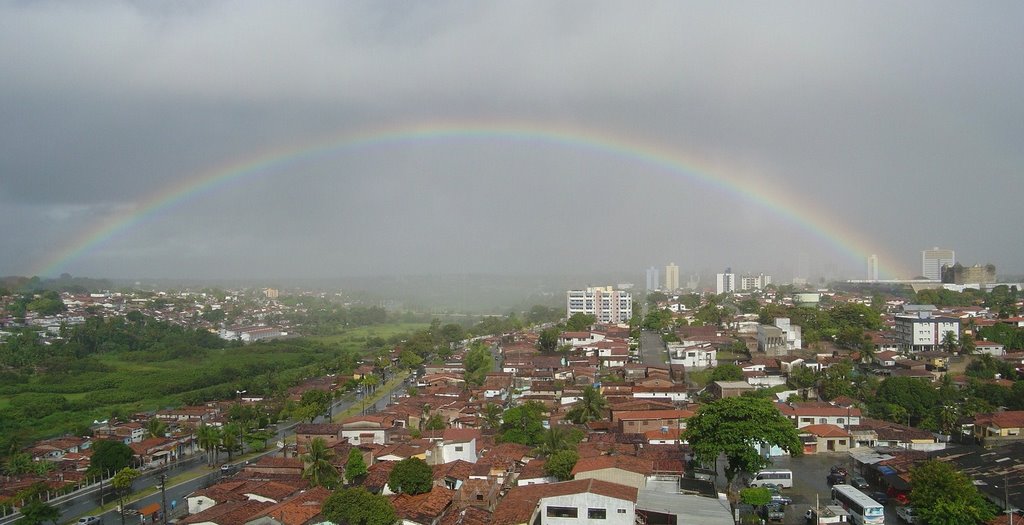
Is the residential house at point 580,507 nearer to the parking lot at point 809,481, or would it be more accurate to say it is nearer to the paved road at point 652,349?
the parking lot at point 809,481

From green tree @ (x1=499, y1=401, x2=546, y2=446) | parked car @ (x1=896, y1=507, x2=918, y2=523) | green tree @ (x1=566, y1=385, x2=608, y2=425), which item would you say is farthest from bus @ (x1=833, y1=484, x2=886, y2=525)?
green tree @ (x1=566, y1=385, x2=608, y2=425)

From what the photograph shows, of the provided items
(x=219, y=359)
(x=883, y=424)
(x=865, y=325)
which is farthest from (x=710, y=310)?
(x=219, y=359)

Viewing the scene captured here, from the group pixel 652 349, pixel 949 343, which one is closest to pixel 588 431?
pixel 652 349

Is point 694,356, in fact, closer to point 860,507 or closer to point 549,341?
point 549,341

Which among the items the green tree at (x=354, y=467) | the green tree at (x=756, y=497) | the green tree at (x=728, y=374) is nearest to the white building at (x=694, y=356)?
the green tree at (x=728, y=374)

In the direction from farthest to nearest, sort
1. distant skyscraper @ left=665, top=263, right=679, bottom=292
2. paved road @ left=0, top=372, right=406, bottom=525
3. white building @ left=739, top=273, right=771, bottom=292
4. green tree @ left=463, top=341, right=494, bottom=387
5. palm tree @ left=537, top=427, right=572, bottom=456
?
distant skyscraper @ left=665, top=263, right=679, bottom=292 → white building @ left=739, top=273, right=771, bottom=292 → green tree @ left=463, top=341, right=494, bottom=387 → palm tree @ left=537, top=427, right=572, bottom=456 → paved road @ left=0, top=372, right=406, bottom=525

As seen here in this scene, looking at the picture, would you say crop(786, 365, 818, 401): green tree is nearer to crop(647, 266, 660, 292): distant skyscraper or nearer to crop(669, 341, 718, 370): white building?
crop(669, 341, 718, 370): white building
